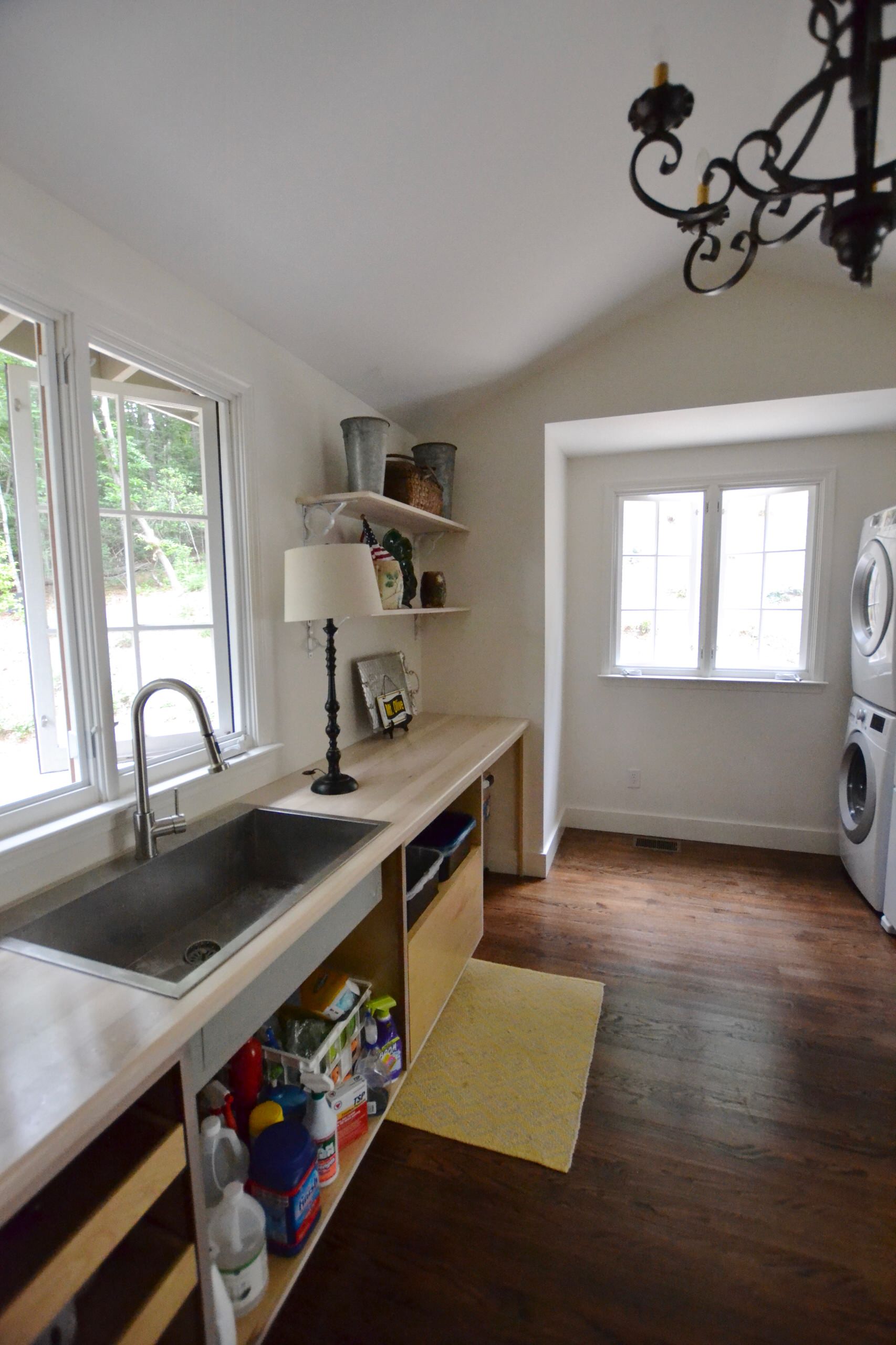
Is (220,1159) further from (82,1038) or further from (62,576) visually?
(62,576)

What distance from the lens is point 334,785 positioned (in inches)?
74.5

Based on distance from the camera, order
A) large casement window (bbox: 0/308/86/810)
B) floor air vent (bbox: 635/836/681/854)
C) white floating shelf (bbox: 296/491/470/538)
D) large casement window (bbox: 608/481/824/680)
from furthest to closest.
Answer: floor air vent (bbox: 635/836/681/854), large casement window (bbox: 608/481/824/680), white floating shelf (bbox: 296/491/470/538), large casement window (bbox: 0/308/86/810)

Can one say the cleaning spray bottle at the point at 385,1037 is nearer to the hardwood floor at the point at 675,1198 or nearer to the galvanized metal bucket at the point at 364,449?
the hardwood floor at the point at 675,1198

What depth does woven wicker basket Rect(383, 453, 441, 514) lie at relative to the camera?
8.29 ft

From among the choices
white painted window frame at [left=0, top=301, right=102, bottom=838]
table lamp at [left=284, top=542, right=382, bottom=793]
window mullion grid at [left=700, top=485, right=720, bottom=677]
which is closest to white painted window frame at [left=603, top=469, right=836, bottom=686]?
window mullion grid at [left=700, top=485, right=720, bottom=677]

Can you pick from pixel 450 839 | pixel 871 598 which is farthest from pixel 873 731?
pixel 450 839

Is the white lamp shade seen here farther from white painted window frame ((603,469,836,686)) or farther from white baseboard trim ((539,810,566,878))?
white painted window frame ((603,469,836,686))

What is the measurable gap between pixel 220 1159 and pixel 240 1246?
0.14m

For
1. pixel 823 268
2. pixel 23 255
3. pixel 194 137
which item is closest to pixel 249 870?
pixel 23 255

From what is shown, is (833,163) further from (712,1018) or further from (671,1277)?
(671,1277)

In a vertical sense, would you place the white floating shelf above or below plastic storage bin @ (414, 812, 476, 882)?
above

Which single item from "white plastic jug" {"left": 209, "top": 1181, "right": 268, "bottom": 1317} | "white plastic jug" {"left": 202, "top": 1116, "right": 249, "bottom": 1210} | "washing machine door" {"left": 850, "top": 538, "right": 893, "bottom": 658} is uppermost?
"washing machine door" {"left": 850, "top": 538, "right": 893, "bottom": 658}

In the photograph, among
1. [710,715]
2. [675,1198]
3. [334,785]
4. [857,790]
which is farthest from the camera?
[710,715]

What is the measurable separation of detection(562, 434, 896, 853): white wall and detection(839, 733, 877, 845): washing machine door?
0.78 feet
